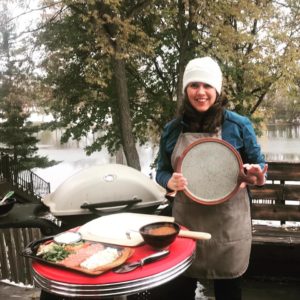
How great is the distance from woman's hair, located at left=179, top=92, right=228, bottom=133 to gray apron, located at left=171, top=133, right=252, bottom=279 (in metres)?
0.05

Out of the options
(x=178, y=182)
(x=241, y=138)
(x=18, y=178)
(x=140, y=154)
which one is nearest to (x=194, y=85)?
(x=241, y=138)

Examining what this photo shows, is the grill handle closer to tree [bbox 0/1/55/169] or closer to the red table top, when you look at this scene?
the red table top

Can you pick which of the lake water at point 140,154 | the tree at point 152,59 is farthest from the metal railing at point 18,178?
the tree at point 152,59

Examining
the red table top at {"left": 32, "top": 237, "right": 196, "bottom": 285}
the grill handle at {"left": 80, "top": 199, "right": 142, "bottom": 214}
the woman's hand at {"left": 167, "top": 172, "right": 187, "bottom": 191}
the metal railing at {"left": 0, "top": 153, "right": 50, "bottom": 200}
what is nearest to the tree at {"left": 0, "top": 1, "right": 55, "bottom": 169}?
the metal railing at {"left": 0, "top": 153, "right": 50, "bottom": 200}

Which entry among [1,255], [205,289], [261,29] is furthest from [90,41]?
[205,289]

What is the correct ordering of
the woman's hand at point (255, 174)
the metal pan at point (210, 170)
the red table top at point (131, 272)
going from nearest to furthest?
the red table top at point (131, 272)
the woman's hand at point (255, 174)
the metal pan at point (210, 170)

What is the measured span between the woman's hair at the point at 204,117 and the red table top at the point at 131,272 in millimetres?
738

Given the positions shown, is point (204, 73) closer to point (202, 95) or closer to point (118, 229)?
point (202, 95)

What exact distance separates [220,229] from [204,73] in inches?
36.3

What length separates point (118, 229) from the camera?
1865 millimetres

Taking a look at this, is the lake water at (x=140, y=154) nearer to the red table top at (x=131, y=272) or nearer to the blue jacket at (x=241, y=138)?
the blue jacket at (x=241, y=138)

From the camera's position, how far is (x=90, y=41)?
34.8 feet

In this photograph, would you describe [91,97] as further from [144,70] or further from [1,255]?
[1,255]

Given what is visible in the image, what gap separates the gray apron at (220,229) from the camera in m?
2.13
